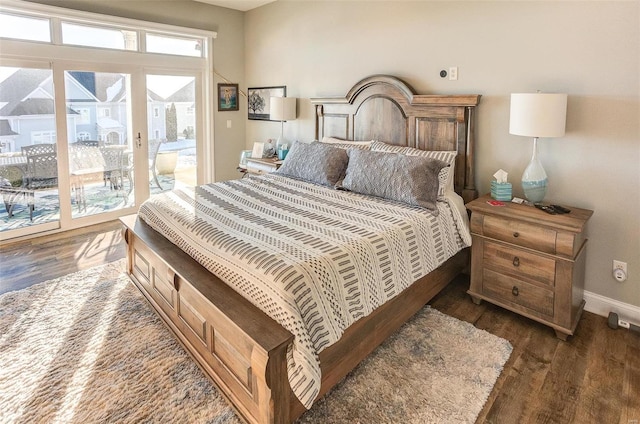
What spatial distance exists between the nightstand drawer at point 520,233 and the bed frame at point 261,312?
0.40 m

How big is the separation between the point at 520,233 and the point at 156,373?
231 cm

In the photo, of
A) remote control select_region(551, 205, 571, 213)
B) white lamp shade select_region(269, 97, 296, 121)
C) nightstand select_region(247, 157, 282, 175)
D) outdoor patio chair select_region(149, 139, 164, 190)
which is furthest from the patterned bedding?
outdoor patio chair select_region(149, 139, 164, 190)

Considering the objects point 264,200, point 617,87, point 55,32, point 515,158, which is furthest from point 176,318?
point 55,32

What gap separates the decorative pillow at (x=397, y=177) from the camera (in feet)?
8.88

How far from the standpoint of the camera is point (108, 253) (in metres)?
3.63

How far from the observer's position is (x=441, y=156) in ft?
10.1

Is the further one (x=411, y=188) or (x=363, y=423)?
(x=411, y=188)

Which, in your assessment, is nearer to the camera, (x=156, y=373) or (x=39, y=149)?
(x=156, y=373)

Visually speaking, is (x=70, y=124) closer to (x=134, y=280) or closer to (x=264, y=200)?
(x=134, y=280)

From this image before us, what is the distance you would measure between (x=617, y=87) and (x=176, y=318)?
3035mm

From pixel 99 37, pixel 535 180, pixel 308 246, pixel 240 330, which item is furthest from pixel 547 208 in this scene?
pixel 99 37

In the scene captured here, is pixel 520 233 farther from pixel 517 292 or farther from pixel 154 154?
pixel 154 154

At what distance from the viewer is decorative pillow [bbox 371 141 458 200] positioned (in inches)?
115

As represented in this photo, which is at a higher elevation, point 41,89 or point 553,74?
point 41,89
